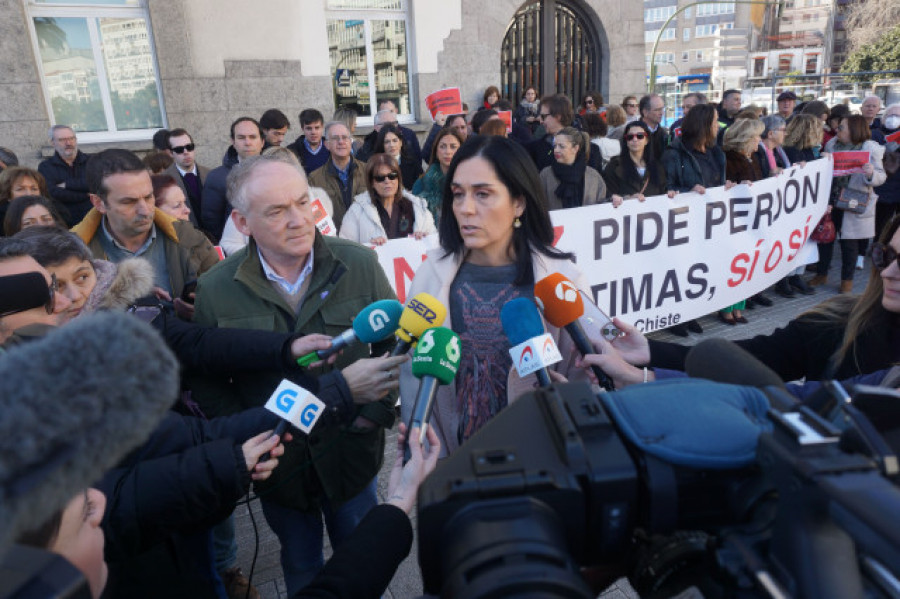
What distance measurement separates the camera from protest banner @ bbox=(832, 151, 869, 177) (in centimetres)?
638

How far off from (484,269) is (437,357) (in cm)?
79

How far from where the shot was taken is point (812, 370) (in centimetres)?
219

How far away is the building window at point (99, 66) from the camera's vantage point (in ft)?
24.3

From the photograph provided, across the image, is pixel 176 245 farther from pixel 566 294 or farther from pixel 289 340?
pixel 566 294

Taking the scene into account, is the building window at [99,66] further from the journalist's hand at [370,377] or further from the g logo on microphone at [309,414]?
the g logo on microphone at [309,414]

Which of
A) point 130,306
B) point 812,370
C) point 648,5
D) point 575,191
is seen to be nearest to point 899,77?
point 575,191

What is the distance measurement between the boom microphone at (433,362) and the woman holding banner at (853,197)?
6498 mm

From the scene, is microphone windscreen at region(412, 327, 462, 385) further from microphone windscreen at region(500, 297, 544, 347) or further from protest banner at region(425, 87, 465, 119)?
protest banner at region(425, 87, 465, 119)

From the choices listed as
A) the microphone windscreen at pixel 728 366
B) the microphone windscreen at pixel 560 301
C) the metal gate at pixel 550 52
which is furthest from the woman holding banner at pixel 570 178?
the metal gate at pixel 550 52

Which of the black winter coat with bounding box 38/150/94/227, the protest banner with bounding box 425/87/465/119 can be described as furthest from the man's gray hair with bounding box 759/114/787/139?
the black winter coat with bounding box 38/150/94/227

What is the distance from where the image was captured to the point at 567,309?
1.79 metres

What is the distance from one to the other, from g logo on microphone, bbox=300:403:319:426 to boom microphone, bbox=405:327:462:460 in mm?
295

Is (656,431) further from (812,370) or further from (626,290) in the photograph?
(626,290)

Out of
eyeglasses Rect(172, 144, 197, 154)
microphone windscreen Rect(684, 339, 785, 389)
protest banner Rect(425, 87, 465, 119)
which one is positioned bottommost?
microphone windscreen Rect(684, 339, 785, 389)
